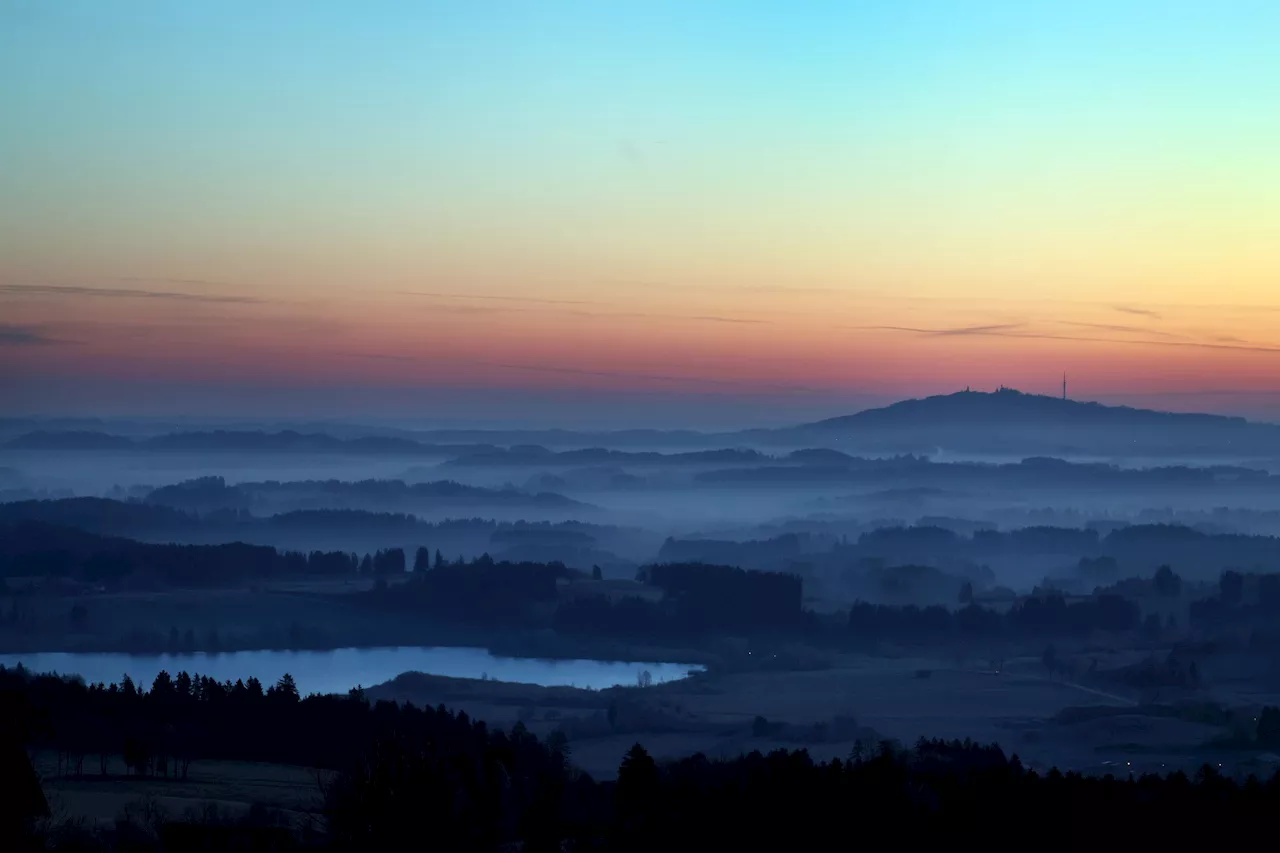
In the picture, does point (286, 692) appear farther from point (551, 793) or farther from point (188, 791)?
point (551, 793)

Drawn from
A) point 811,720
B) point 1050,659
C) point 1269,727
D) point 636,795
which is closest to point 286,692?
point 636,795

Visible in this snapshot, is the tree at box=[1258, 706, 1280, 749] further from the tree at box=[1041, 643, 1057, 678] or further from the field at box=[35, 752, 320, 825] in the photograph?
the field at box=[35, 752, 320, 825]

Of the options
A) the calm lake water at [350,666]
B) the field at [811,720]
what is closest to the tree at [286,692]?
the field at [811,720]

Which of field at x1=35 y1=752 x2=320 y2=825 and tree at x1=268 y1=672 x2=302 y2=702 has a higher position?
field at x1=35 y1=752 x2=320 y2=825

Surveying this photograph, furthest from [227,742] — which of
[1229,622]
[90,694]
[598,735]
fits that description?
[1229,622]

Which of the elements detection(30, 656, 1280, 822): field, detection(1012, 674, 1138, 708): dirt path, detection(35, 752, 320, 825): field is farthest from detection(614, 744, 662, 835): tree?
detection(1012, 674, 1138, 708): dirt path

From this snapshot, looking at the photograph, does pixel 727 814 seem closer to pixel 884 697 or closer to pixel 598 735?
pixel 598 735

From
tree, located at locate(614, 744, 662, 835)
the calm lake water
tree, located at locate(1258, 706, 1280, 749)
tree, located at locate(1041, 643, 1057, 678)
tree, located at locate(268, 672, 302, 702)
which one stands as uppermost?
tree, located at locate(614, 744, 662, 835)

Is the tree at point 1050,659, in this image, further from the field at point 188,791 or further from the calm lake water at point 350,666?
the field at point 188,791

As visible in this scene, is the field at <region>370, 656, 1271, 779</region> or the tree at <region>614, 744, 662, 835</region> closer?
the tree at <region>614, 744, 662, 835</region>
